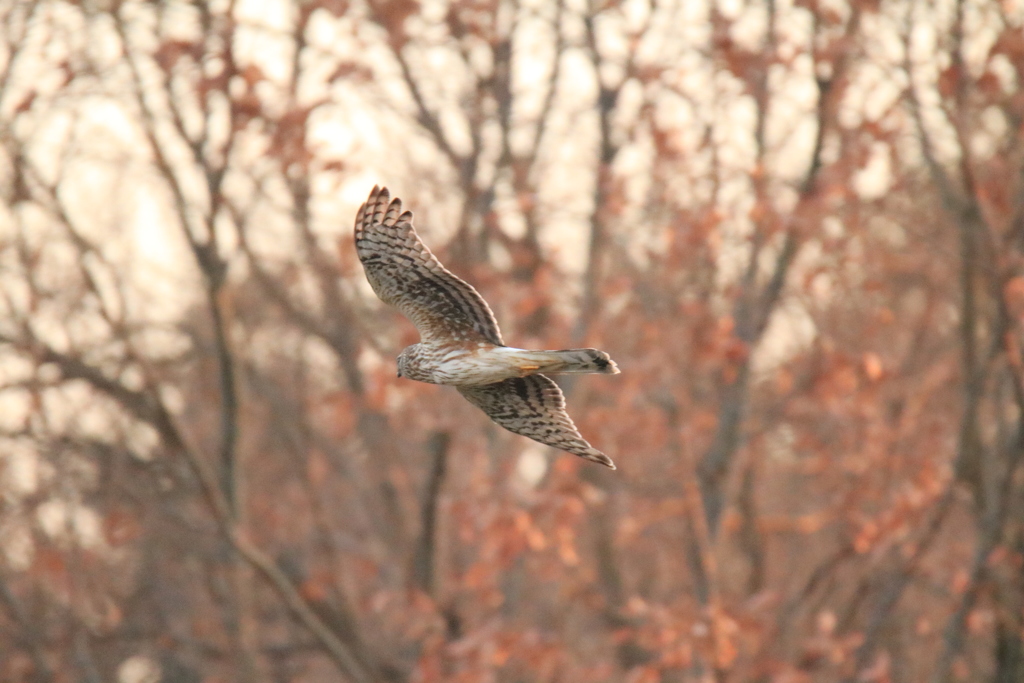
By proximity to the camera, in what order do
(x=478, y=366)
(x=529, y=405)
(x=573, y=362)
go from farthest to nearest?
(x=529, y=405)
(x=478, y=366)
(x=573, y=362)

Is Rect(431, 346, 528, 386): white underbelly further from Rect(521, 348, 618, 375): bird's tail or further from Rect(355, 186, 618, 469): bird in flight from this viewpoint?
Rect(521, 348, 618, 375): bird's tail

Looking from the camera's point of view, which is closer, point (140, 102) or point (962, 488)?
point (140, 102)

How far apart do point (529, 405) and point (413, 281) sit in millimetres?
753

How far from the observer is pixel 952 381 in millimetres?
13977

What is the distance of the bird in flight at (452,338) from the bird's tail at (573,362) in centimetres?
8

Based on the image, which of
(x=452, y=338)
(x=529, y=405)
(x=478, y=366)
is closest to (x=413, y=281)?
(x=452, y=338)

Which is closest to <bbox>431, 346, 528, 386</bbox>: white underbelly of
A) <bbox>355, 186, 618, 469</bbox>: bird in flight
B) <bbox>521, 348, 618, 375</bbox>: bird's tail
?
<bbox>355, 186, 618, 469</bbox>: bird in flight

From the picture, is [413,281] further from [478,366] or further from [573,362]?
[573,362]

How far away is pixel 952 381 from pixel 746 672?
4.33 m

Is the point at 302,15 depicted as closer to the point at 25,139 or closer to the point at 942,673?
the point at 25,139

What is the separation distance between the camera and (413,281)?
18.4 feet

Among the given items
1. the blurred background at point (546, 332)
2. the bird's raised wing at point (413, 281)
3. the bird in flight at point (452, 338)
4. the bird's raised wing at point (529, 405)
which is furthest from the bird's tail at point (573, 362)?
the blurred background at point (546, 332)

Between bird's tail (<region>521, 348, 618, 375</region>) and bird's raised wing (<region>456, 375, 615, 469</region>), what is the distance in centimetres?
67

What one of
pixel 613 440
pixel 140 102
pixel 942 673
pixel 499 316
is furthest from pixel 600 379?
pixel 140 102
